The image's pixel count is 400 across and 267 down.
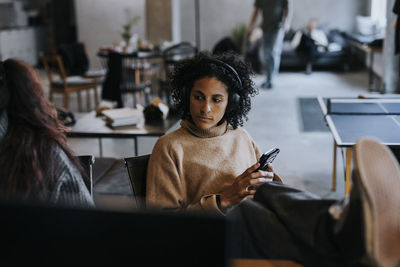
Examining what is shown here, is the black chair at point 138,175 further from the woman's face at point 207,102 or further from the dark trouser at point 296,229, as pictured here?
the dark trouser at point 296,229

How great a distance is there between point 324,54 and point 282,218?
930cm

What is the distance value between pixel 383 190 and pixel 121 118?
254 cm

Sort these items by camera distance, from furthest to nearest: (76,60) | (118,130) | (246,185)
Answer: (76,60) → (118,130) → (246,185)

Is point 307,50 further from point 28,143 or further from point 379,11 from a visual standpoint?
point 28,143

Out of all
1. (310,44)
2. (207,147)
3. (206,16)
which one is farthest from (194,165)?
(206,16)

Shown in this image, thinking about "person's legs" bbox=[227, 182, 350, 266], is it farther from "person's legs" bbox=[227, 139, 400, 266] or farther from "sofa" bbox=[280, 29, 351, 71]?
"sofa" bbox=[280, 29, 351, 71]

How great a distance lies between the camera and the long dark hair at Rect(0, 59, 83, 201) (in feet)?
4.05

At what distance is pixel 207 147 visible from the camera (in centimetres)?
175

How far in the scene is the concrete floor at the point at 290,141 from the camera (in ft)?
13.4

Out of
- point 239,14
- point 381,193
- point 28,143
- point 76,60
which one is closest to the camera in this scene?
point 381,193

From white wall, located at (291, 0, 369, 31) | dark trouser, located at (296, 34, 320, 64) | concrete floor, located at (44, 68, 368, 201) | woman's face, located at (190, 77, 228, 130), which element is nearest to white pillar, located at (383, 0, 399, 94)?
concrete floor, located at (44, 68, 368, 201)

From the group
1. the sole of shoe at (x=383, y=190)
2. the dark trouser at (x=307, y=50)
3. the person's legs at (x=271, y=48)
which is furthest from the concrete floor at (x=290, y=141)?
the sole of shoe at (x=383, y=190)

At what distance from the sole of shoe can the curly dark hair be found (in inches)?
30.8

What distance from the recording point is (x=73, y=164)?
4.50ft
